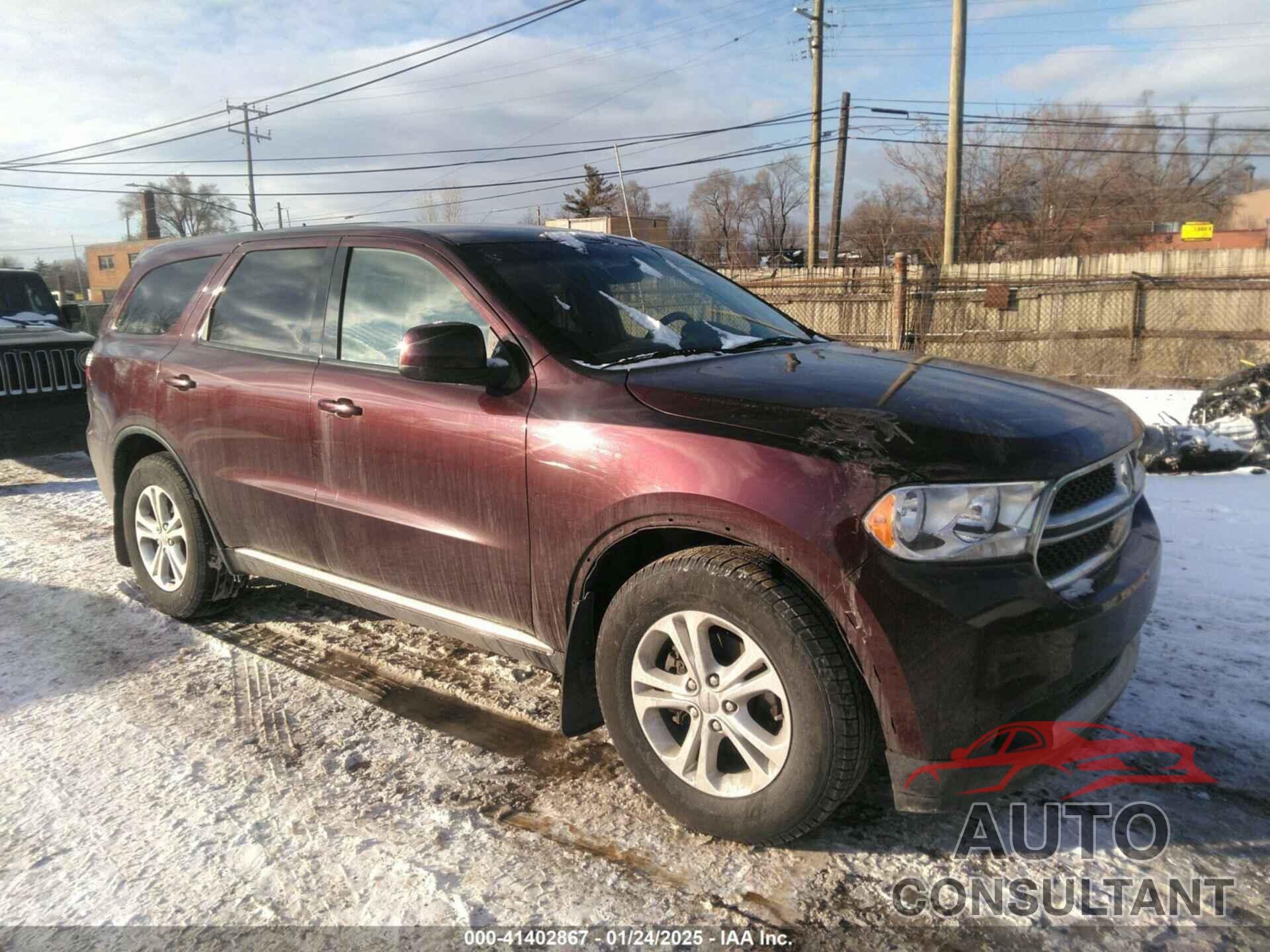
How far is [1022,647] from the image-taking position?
224cm

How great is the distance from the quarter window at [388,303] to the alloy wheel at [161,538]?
1566mm

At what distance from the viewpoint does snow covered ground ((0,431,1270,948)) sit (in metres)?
2.37

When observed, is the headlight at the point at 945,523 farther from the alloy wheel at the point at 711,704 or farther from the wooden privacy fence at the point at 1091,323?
the wooden privacy fence at the point at 1091,323

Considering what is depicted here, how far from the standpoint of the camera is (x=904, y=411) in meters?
2.52

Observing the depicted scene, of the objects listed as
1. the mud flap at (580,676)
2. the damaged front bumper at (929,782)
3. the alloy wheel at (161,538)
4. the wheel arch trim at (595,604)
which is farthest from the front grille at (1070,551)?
the alloy wheel at (161,538)

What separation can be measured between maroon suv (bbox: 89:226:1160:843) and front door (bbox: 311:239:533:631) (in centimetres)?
1

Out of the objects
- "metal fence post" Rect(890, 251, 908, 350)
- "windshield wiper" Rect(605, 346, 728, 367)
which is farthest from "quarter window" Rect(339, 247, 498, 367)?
"metal fence post" Rect(890, 251, 908, 350)

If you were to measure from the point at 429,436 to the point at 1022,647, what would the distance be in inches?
79.8

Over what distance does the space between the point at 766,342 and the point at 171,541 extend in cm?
313

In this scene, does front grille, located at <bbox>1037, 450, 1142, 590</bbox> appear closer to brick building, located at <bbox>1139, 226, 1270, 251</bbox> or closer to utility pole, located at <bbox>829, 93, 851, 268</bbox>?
utility pole, located at <bbox>829, 93, 851, 268</bbox>

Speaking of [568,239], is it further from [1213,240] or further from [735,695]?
[1213,240]

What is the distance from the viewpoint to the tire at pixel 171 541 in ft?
14.2

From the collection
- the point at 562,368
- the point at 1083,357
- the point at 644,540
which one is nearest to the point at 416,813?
the point at 644,540

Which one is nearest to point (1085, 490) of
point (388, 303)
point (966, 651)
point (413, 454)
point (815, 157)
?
point (966, 651)
